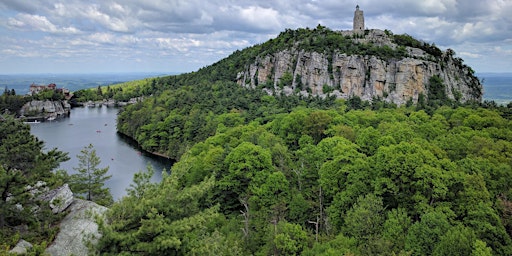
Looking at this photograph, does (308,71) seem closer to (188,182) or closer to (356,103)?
(356,103)

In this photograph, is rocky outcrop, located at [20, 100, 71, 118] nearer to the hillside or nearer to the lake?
the lake

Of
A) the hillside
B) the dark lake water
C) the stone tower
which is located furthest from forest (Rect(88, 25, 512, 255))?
the stone tower

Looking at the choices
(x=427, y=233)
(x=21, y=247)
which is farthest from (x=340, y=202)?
(x=21, y=247)

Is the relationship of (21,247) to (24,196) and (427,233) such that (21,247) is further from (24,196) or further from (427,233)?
(427,233)

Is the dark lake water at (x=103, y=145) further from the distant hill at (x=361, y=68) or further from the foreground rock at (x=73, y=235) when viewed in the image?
the distant hill at (x=361, y=68)

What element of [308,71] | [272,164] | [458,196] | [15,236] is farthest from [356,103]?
[15,236]

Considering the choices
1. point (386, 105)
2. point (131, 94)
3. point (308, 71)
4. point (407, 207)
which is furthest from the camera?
point (131, 94)
